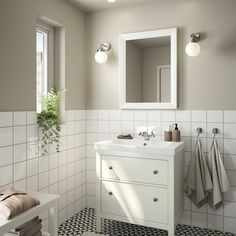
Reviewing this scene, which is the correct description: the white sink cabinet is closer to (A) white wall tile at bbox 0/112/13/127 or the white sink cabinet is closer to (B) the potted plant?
(B) the potted plant

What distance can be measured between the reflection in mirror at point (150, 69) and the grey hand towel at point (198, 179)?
0.65 m

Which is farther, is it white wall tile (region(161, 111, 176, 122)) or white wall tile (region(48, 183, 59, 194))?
white wall tile (region(161, 111, 176, 122))

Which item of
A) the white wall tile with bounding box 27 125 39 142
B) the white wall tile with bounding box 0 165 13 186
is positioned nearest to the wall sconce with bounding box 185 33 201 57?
the white wall tile with bounding box 27 125 39 142

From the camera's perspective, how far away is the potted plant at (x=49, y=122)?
8.86 feet

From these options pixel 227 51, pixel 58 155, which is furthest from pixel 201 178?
pixel 58 155

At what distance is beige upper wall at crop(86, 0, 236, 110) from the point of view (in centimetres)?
280

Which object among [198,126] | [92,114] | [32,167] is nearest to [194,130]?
[198,126]

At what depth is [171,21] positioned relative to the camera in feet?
9.86

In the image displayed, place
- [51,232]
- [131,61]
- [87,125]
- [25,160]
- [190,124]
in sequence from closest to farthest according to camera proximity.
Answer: [51,232]
[25,160]
[190,124]
[131,61]
[87,125]

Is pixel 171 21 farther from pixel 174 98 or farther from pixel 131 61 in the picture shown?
pixel 174 98

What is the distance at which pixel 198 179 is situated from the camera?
2811mm

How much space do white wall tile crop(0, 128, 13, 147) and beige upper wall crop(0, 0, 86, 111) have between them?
6.8 inches

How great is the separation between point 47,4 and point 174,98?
1.56 metres

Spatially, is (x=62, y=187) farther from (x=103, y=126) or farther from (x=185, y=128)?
(x=185, y=128)
